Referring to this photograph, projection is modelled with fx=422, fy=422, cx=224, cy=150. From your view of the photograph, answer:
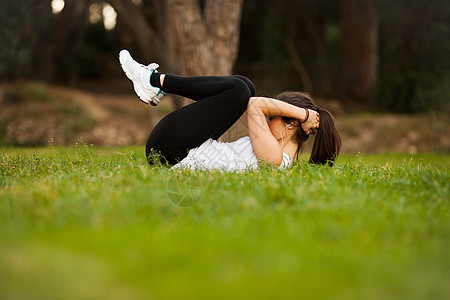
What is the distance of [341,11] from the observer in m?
13.3

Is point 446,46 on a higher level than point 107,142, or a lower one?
higher

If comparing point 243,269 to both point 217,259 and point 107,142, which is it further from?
point 107,142

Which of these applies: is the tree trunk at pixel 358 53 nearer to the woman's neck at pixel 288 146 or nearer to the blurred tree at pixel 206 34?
the blurred tree at pixel 206 34

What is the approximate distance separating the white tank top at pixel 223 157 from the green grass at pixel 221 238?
52 centimetres

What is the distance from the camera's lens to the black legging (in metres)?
3.54

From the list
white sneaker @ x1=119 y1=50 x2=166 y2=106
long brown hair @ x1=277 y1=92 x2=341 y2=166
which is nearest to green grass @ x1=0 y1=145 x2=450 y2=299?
white sneaker @ x1=119 y1=50 x2=166 y2=106

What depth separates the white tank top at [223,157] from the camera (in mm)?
3645

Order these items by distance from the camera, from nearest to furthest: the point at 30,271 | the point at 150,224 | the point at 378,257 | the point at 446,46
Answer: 1. the point at 30,271
2. the point at 378,257
3. the point at 150,224
4. the point at 446,46

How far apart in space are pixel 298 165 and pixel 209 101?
100 cm

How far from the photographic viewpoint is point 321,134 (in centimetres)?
400

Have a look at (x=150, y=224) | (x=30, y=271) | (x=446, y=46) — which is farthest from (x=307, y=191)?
(x=446, y=46)

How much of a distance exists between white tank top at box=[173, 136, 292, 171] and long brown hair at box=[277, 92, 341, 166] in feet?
0.97

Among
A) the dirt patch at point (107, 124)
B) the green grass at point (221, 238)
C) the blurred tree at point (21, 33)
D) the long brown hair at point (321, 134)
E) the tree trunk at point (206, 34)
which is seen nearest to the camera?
the green grass at point (221, 238)

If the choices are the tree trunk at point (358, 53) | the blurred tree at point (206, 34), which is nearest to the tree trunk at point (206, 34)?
the blurred tree at point (206, 34)
